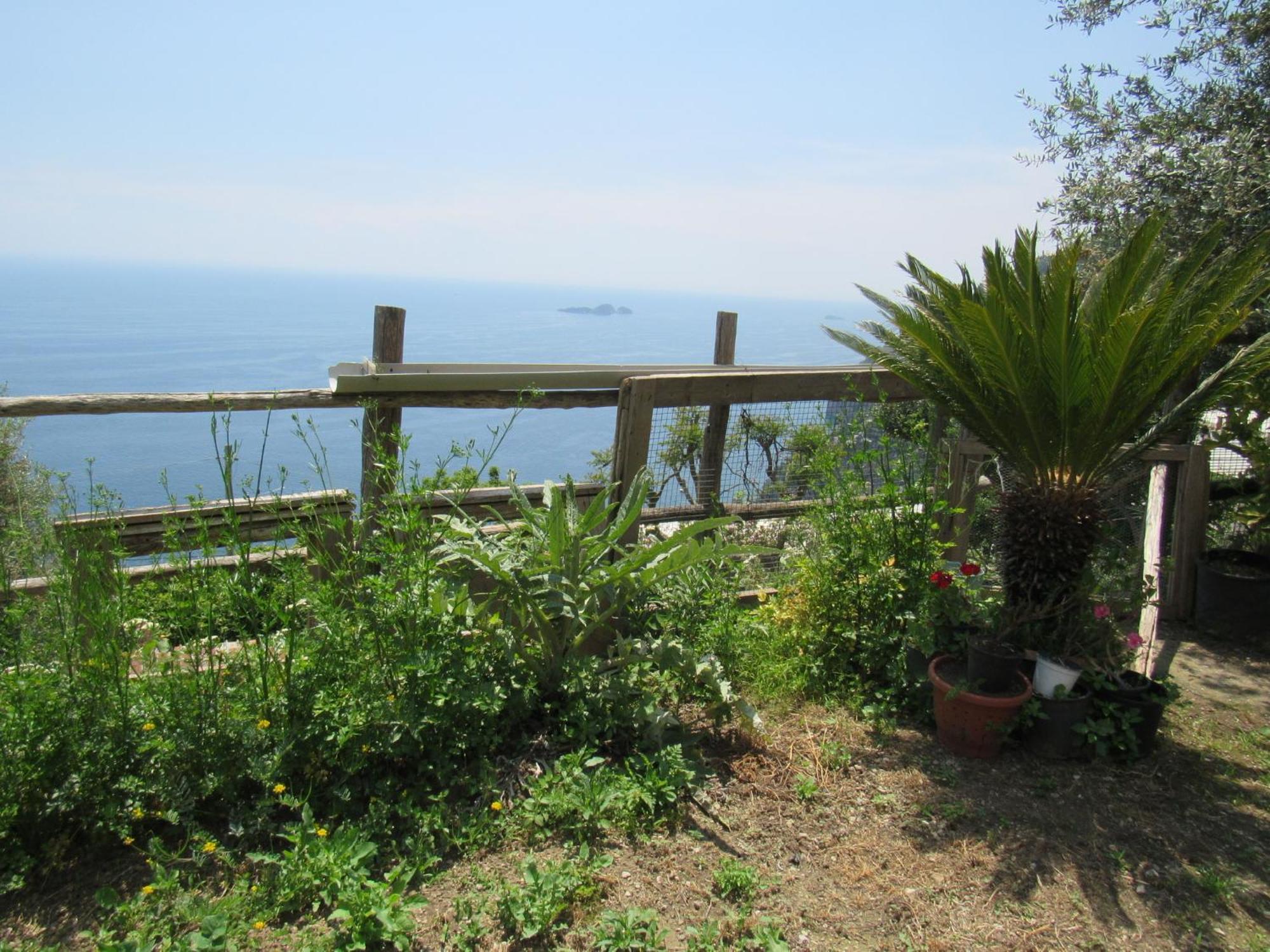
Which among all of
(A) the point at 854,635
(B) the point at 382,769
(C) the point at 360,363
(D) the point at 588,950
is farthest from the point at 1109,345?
(C) the point at 360,363

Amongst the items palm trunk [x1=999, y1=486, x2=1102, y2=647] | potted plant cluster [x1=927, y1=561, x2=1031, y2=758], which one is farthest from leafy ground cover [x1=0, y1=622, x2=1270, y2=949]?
palm trunk [x1=999, y1=486, x2=1102, y2=647]

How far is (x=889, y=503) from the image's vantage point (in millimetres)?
3795

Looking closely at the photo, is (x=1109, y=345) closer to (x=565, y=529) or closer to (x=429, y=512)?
(x=565, y=529)

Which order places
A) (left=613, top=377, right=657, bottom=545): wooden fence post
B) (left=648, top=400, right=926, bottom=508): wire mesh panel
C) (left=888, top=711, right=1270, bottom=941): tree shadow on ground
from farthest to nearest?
(left=648, top=400, right=926, bottom=508): wire mesh panel → (left=613, top=377, right=657, bottom=545): wooden fence post → (left=888, top=711, right=1270, bottom=941): tree shadow on ground

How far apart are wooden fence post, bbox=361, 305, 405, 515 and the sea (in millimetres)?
89

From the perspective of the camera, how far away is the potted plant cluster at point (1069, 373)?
3297 millimetres

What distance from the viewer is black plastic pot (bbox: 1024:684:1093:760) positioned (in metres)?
3.18

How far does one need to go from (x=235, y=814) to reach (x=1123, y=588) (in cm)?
359

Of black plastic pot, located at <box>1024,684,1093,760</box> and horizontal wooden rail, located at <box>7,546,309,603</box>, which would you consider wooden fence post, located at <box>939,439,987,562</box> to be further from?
horizontal wooden rail, located at <box>7,546,309,603</box>

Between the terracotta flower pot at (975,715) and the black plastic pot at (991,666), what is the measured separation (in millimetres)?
42

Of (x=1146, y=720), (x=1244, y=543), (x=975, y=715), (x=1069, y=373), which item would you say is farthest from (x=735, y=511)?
(x=1244, y=543)

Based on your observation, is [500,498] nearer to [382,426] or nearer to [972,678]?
→ [382,426]

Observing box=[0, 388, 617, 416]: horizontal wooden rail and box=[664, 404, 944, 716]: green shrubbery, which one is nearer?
box=[664, 404, 944, 716]: green shrubbery

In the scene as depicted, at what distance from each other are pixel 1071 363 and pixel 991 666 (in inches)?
48.9
